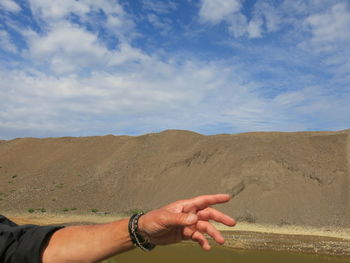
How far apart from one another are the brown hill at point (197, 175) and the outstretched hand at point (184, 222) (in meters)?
24.9

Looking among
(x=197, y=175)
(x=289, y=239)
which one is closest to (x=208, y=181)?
(x=197, y=175)

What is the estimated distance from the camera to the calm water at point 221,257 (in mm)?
15539

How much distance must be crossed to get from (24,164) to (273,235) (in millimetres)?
39222

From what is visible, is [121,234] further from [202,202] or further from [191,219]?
[202,202]

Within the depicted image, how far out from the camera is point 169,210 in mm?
1992

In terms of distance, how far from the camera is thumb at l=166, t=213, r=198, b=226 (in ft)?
5.92

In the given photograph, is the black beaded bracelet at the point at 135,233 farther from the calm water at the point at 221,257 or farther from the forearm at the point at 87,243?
the calm water at the point at 221,257

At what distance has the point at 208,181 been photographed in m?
32.8

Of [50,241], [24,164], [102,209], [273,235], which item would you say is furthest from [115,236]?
[24,164]

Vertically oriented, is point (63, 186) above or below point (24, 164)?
below

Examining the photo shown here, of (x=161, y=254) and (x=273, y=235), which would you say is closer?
(x=161, y=254)

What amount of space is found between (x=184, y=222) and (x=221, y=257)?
15.6m

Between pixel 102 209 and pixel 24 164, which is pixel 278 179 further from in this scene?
pixel 24 164

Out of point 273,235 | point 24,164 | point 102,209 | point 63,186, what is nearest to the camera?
point 273,235
